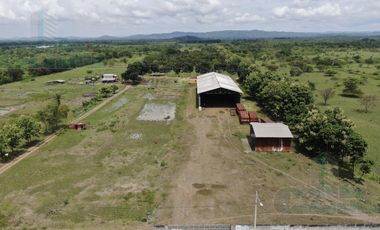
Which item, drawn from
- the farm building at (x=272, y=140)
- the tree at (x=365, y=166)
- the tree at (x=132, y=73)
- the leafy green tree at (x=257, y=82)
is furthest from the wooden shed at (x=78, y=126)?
the tree at (x=132, y=73)

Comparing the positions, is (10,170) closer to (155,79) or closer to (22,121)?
(22,121)

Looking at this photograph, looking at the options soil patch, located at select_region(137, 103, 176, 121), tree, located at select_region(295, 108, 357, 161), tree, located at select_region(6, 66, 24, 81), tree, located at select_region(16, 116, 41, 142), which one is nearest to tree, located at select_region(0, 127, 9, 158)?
tree, located at select_region(16, 116, 41, 142)

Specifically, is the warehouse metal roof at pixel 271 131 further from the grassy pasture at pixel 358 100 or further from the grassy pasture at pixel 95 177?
the grassy pasture at pixel 358 100

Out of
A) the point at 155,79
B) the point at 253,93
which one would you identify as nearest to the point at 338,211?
the point at 253,93

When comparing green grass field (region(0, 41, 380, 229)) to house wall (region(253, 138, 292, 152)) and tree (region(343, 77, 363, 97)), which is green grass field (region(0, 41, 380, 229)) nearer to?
house wall (region(253, 138, 292, 152))

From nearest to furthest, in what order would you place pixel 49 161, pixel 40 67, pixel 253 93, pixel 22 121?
pixel 49 161 → pixel 22 121 → pixel 253 93 → pixel 40 67
